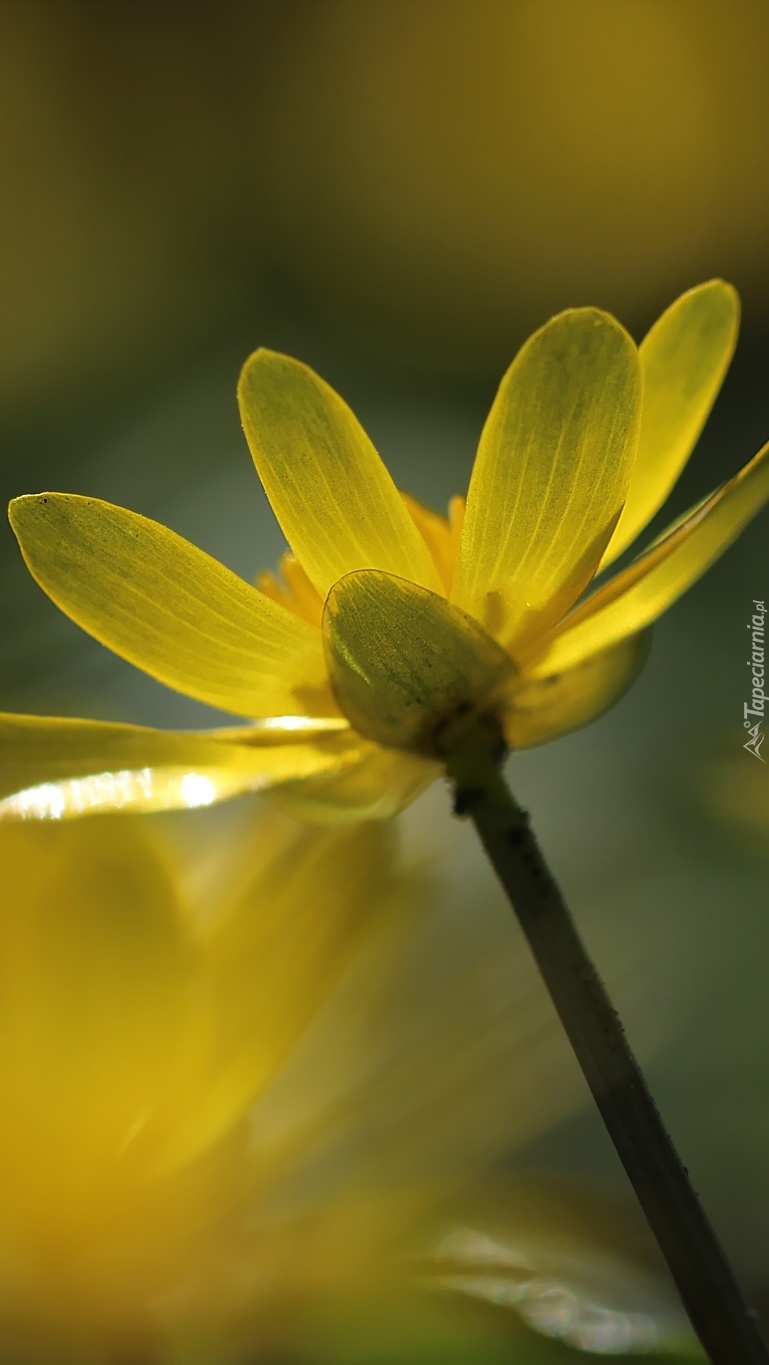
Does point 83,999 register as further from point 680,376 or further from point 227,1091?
point 680,376

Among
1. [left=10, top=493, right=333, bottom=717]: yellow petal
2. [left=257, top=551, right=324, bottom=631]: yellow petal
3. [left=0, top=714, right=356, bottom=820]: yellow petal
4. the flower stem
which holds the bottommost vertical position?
the flower stem

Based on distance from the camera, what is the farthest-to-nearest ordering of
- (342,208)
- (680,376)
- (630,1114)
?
(342,208) → (680,376) → (630,1114)

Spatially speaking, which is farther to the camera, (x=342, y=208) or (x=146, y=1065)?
(x=342, y=208)

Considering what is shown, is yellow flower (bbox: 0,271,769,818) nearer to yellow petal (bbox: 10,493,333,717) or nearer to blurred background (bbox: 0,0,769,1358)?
yellow petal (bbox: 10,493,333,717)

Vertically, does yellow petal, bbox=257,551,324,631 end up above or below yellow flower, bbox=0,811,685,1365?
above

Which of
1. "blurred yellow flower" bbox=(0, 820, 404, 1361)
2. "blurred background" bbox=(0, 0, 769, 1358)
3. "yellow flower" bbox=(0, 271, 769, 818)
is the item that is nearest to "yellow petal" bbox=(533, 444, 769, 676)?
"yellow flower" bbox=(0, 271, 769, 818)

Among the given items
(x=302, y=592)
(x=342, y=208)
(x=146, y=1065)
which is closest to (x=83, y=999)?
(x=146, y=1065)

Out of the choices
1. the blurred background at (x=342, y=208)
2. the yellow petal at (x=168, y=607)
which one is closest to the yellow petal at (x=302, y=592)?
the yellow petal at (x=168, y=607)
